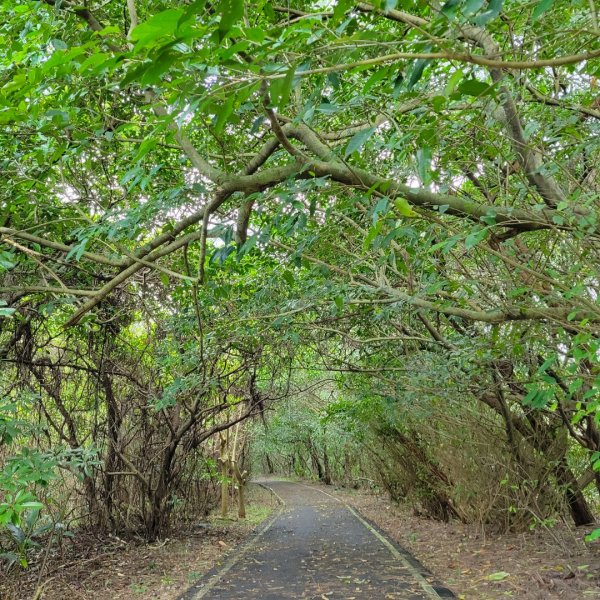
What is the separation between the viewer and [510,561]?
7773mm

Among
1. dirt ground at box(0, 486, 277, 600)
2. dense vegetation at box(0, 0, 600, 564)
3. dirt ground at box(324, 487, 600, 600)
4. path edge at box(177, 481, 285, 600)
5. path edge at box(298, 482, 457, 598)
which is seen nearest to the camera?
dense vegetation at box(0, 0, 600, 564)

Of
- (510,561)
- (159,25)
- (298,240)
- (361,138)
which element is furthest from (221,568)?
(159,25)

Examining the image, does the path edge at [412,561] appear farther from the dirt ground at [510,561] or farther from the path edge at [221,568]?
the path edge at [221,568]

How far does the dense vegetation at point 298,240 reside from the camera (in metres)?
2.67

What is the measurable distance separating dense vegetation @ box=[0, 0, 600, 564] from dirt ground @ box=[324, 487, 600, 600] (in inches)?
19.8

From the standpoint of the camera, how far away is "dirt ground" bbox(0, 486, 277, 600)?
694 centimetres

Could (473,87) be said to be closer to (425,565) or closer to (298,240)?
(298,240)

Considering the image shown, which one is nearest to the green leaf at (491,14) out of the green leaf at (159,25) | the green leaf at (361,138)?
the green leaf at (361,138)

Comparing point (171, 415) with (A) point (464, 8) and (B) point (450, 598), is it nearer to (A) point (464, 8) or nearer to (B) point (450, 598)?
(B) point (450, 598)

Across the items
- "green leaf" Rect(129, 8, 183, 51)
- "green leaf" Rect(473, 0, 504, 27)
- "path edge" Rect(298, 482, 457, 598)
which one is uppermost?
"green leaf" Rect(473, 0, 504, 27)

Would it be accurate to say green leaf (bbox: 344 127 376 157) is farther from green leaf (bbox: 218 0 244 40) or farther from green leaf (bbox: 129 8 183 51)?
green leaf (bbox: 129 8 183 51)

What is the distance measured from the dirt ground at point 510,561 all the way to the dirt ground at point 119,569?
3.64 meters

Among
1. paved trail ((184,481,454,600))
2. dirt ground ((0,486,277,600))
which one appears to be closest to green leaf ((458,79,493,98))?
dirt ground ((0,486,277,600))

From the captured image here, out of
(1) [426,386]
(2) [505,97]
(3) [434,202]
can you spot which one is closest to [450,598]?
(1) [426,386]
